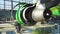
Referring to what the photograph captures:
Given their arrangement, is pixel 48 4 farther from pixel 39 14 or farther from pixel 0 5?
pixel 0 5

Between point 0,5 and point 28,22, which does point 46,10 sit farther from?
point 0,5

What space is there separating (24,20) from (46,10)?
0.06 m

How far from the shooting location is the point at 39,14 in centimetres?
28

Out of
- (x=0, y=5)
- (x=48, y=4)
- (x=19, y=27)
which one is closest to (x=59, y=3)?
(x=48, y=4)

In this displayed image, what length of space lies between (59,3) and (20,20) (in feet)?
0.30

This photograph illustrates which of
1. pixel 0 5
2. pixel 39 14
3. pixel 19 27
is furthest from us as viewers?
pixel 0 5

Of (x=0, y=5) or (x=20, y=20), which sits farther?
(x=0, y=5)

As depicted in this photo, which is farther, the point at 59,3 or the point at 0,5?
the point at 0,5

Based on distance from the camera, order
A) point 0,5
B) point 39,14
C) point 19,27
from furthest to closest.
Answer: point 0,5
point 19,27
point 39,14

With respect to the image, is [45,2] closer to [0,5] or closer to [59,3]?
[59,3]

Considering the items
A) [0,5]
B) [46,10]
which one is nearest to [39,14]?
[46,10]

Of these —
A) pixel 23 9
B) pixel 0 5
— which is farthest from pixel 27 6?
pixel 0 5

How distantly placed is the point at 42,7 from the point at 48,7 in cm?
1

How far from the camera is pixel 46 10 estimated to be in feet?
0.97
